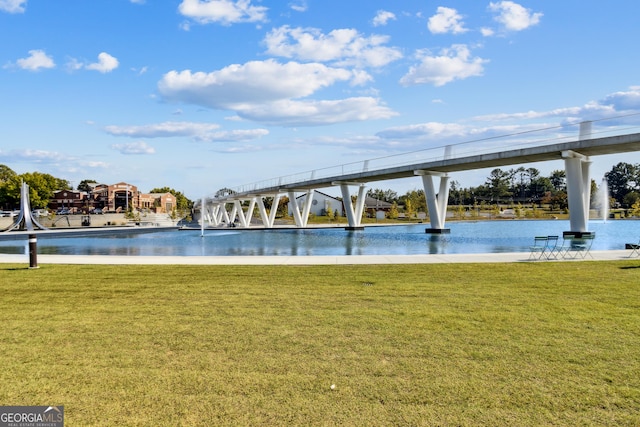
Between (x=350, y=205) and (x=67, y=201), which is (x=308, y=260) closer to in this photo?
(x=350, y=205)

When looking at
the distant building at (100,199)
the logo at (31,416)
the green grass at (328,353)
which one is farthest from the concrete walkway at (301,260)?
the distant building at (100,199)

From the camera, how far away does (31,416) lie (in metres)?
4.19

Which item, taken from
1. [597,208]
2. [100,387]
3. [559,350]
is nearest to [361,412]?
[100,387]

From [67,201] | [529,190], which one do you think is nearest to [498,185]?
[529,190]

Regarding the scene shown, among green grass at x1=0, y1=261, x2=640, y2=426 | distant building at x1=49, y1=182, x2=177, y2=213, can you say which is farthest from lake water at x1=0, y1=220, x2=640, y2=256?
distant building at x1=49, y1=182, x2=177, y2=213

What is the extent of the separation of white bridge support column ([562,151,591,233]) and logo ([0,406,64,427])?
36510 millimetres

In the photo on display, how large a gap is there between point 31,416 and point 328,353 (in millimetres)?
3164

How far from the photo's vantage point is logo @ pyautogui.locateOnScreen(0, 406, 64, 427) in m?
4.08

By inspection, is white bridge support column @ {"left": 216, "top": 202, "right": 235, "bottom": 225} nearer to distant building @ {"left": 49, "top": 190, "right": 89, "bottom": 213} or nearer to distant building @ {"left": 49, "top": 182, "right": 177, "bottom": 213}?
distant building @ {"left": 49, "top": 182, "right": 177, "bottom": 213}

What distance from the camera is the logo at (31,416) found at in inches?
161

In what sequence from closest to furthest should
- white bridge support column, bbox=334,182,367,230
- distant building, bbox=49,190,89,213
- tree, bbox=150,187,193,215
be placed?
white bridge support column, bbox=334,182,367,230 < distant building, bbox=49,190,89,213 < tree, bbox=150,187,193,215

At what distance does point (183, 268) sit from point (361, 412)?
1124 cm

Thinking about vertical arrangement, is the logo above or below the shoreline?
below

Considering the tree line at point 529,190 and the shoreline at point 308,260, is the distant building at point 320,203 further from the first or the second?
the shoreline at point 308,260
